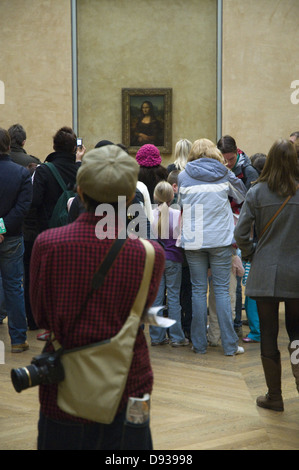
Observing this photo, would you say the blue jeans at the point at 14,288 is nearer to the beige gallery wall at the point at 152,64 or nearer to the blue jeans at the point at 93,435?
the blue jeans at the point at 93,435

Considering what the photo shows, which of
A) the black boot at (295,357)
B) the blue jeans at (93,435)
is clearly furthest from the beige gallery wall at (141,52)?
the blue jeans at (93,435)

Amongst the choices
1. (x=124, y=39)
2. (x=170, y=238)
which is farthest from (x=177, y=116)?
(x=170, y=238)

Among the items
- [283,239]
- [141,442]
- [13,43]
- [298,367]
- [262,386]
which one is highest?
[13,43]

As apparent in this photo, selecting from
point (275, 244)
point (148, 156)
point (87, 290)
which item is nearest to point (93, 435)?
point (87, 290)

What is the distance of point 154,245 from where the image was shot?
98.5 inches

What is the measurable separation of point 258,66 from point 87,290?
1239 cm

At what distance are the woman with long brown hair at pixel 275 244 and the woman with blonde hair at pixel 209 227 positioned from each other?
152 centimetres

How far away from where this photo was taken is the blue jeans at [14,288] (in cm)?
628

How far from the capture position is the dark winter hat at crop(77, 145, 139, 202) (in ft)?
7.88

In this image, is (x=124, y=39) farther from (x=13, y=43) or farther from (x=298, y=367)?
(x=298, y=367)

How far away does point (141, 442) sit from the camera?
7.94 ft

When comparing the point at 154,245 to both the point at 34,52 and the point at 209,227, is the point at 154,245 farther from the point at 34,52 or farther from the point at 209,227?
the point at 34,52

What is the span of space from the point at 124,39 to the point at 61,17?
1.36 meters

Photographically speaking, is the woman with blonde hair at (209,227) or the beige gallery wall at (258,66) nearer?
the woman with blonde hair at (209,227)
